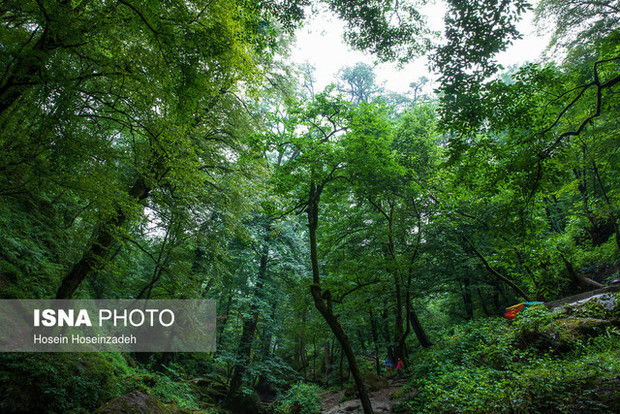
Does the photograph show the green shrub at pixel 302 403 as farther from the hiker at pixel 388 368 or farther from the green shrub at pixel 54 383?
the green shrub at pixel 54 383

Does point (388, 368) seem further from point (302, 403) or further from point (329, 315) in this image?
point (329, 315)

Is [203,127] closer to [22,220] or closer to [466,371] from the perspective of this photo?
[22,220]

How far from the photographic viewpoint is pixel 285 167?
6332mm

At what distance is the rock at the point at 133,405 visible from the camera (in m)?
3.78

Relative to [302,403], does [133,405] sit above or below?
above

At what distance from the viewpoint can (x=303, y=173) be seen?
641 centimetres

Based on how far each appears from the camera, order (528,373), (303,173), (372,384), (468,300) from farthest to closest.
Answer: (468,300)
(372,384)
(303,173)
(528,373)

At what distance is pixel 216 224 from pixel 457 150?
682 centimetres

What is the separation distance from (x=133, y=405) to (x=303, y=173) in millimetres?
4847

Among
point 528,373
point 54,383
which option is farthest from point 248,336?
point 528,373

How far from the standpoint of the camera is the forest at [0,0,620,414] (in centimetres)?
320

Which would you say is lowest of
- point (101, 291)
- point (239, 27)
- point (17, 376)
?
point (17, 376)

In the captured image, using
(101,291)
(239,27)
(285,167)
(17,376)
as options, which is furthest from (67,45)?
(101,291)

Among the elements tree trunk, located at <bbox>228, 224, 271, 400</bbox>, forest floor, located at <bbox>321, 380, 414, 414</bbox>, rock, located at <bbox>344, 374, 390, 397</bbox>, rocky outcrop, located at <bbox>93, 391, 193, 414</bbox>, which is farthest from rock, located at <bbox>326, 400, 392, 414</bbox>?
rocky outcrop, located at <bbox>93, 391, 193, 414</bbox>
